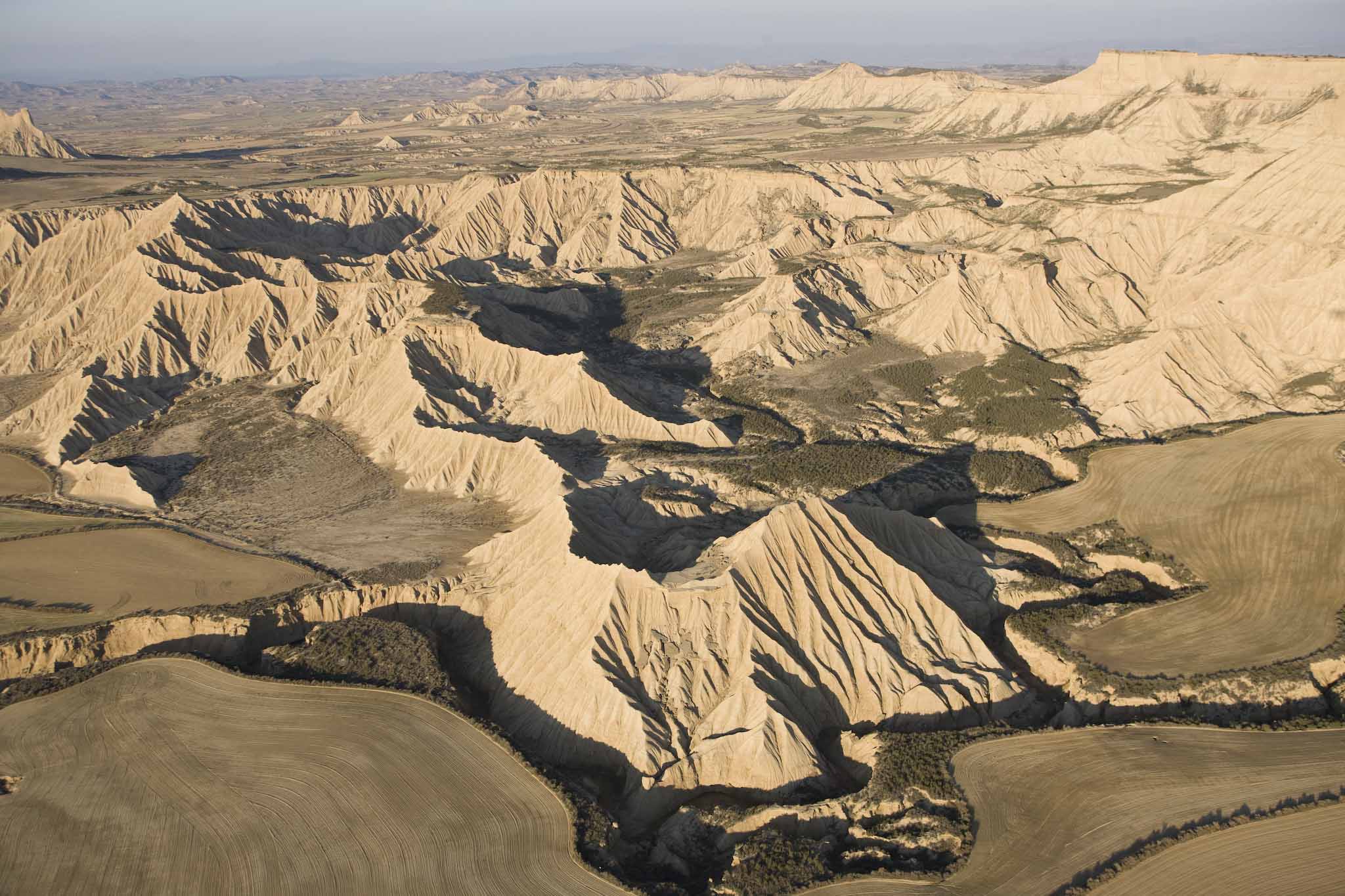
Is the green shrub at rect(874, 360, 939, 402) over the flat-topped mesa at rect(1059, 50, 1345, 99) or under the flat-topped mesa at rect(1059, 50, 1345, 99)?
under

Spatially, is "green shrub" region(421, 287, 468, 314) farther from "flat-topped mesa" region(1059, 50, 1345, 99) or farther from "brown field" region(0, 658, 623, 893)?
"flat-topped mesa" region(1059, 50, 1345, 99)

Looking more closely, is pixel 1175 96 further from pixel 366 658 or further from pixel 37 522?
pixel 37 522

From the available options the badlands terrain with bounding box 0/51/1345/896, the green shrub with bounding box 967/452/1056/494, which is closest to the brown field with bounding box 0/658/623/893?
the badlands terrain with bounding box 0/51/1345/896

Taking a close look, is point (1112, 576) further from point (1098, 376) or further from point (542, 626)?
point (1098, 376)

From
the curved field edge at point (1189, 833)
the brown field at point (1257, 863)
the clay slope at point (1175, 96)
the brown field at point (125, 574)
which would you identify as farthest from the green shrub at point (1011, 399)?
the clay slope at point (1175, 96)

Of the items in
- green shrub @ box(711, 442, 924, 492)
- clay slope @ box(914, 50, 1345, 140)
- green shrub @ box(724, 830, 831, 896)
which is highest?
clay slope @ box(914, 50, 1345, 140)

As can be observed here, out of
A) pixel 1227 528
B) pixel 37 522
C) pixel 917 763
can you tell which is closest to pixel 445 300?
pixel 37 522
